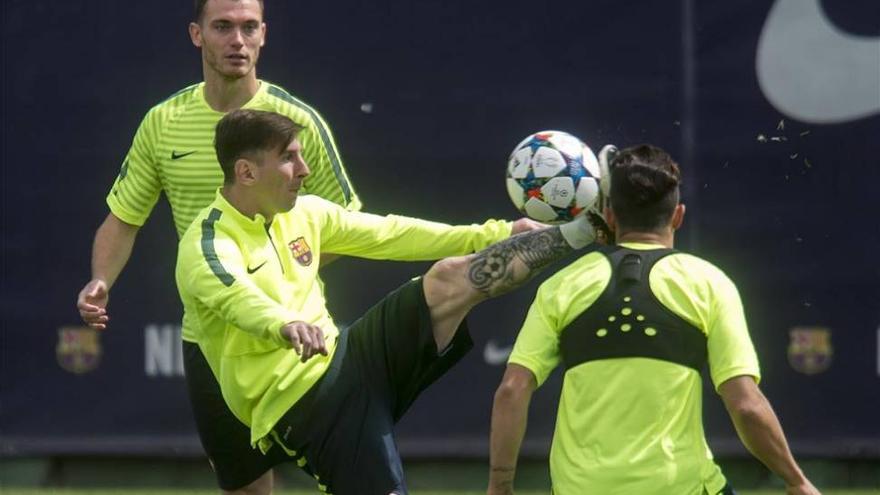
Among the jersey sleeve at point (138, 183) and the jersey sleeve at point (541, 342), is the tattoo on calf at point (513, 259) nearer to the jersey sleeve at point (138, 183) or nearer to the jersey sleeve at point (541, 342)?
the jersey sleeve at point (541, 342)

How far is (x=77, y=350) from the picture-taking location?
9.25 meters

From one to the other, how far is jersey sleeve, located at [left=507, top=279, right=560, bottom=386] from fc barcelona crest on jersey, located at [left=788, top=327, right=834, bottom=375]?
4277 millimetres

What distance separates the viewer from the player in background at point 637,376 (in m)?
4.90

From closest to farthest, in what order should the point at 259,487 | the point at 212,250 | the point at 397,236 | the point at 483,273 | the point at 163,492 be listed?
the point at 212,250 < the point at 483,273 < the point at 397,236 < the point at 259,487 < the point at 163,492

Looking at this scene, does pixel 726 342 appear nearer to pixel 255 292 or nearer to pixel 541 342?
pixel 541 342

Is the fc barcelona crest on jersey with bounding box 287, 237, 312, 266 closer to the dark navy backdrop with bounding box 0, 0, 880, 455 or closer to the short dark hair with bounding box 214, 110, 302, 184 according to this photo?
the short dark hair with bounding box 214, 110, 302, 184

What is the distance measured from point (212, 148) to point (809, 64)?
140 inches

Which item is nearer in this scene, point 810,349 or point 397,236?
point 397,236

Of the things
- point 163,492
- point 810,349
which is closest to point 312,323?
point 163,492

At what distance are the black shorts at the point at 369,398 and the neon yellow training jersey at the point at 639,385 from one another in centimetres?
82

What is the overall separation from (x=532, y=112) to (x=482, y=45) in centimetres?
41

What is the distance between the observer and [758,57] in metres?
9.05

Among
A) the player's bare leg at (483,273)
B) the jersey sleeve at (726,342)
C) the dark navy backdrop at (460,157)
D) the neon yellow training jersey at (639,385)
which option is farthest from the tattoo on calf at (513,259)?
the dark navy backdrop at (460,157)

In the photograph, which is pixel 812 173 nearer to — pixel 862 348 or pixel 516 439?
pixel 862 348
